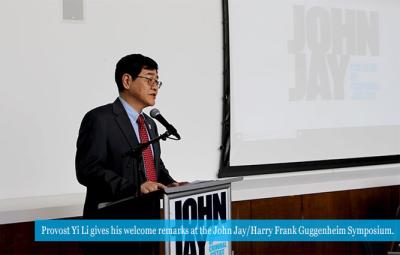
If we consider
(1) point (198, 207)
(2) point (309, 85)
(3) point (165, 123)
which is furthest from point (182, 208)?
(2) point (309, 85)

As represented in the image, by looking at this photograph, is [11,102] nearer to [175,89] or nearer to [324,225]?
[175,89]

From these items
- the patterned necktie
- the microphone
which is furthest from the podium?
the patterned necktie

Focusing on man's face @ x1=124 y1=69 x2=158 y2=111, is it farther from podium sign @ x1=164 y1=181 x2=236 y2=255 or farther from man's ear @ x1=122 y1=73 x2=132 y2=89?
podium sign @ x1=164 y1=181 x2=236 y2=255

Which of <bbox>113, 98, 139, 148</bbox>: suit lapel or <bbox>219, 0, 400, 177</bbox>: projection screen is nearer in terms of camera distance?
<bbox>113, 98, 139, 148</bbox>: suit lapel

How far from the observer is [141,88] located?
275 cm

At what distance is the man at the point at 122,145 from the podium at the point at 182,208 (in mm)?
128

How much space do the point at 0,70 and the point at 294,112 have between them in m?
2.21

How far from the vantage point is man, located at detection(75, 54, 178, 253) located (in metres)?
2.52

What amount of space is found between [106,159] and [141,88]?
0.41 metres

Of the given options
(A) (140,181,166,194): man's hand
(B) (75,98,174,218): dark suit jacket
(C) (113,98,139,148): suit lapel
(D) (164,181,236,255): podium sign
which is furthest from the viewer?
(C) (113,98,139,148): suit lapel

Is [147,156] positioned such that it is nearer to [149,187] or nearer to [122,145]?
[122,145]

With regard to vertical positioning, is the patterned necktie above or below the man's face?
below
